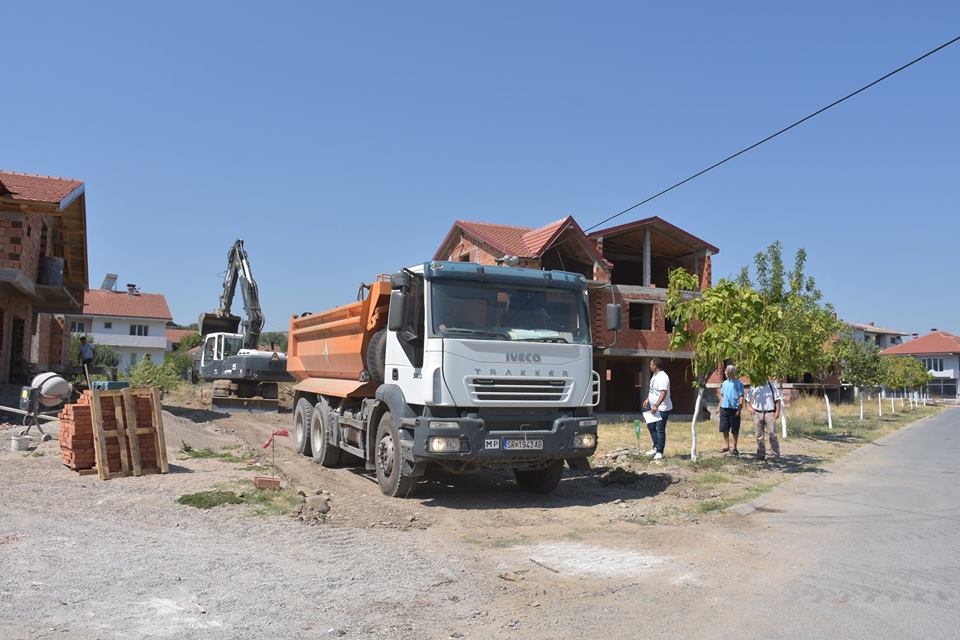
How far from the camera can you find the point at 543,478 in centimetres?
1044

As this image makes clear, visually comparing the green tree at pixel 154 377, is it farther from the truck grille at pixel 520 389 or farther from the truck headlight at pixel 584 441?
the truck headlight at pixel 584 441

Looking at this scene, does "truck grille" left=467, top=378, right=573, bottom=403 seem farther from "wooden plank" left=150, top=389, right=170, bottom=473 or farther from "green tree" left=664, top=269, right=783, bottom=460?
"wooden plank" left=150, top=389, right=170, bottom=473

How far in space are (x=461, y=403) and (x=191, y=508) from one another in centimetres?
341

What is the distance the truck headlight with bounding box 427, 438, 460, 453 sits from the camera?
28.9ft

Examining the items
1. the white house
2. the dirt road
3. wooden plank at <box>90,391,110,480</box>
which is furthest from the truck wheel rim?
the white house

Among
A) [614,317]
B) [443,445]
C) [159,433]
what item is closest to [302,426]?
[159,433]

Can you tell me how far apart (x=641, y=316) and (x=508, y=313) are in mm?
26146

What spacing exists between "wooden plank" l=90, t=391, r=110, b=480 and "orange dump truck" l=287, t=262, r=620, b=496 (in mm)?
3803

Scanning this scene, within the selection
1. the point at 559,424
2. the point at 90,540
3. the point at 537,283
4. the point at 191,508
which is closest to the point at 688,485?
the point at 559,424

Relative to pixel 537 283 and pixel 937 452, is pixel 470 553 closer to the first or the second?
pixel 537 283

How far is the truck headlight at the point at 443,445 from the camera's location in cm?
881

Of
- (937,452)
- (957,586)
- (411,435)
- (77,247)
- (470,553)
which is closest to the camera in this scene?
(957,586)

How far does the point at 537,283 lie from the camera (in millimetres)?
9664

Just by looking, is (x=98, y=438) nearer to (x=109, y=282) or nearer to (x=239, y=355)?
(x=239, y=355)
